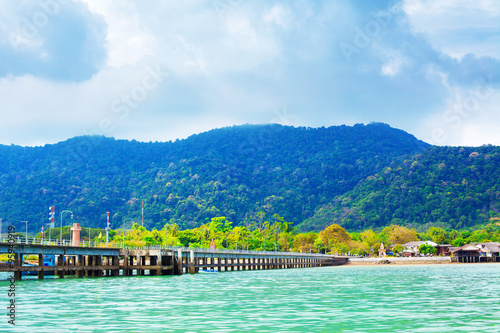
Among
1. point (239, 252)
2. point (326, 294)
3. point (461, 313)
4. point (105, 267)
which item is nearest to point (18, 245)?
point (105, 267)

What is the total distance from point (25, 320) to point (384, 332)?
18763 millimetres

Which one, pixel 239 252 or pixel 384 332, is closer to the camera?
pixel 384 332

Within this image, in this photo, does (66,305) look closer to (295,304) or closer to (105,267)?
(295,304)

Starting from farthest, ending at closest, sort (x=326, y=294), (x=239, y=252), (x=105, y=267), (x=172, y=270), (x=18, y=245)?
(x=239, y=252), (x=172, y=270), (x=105, y=267), (x=18, y=245), (x=326, y=294)

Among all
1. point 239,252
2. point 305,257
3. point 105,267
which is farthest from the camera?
point 305,257

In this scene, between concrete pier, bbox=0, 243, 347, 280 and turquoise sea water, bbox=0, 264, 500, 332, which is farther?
concrete pier, bbox=0, 243, 347, 280

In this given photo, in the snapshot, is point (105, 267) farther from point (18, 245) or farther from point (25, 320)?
point (25, 320)

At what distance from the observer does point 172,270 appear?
98438 millimetres

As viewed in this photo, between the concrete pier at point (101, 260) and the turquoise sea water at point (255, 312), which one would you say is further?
the concrete pier at point (101, 260)

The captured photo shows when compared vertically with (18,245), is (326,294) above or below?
below

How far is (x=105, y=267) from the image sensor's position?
88250mm

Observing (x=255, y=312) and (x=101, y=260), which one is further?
(x=101, y=260)

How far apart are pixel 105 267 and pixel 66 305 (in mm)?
47473

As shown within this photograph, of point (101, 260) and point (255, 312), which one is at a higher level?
point (101, 260)
